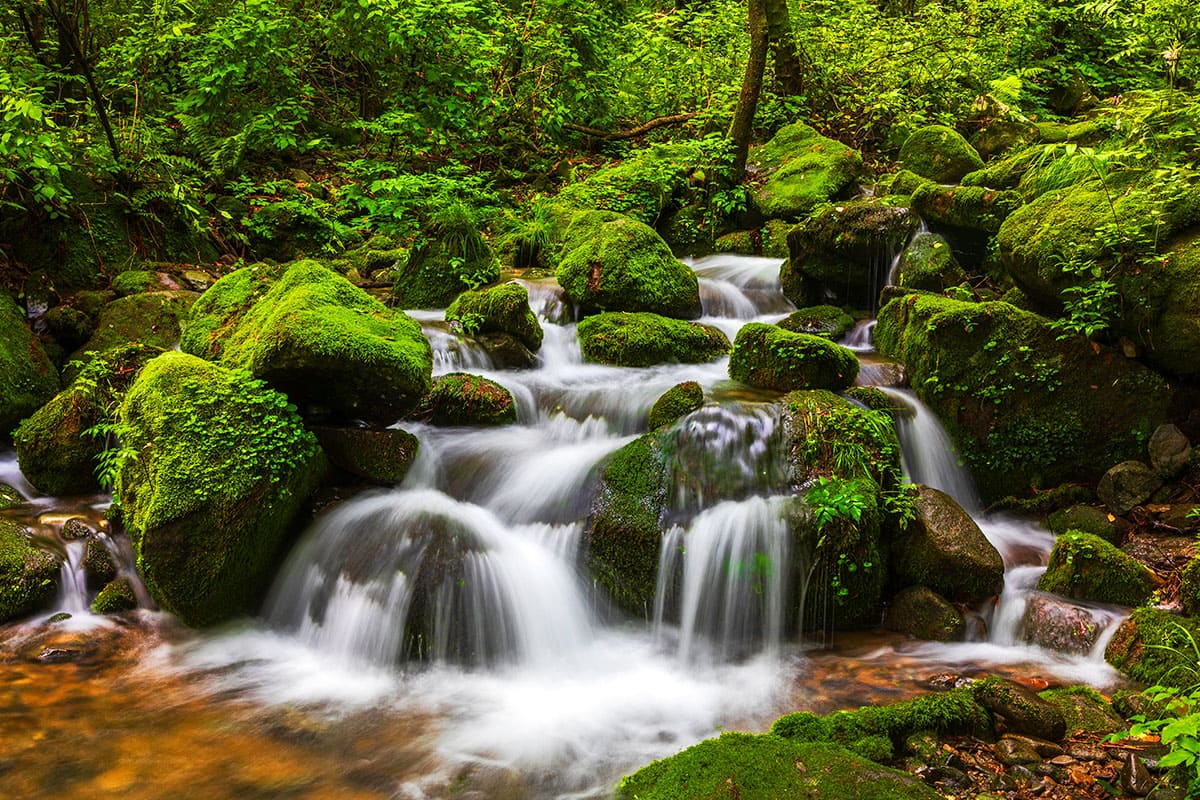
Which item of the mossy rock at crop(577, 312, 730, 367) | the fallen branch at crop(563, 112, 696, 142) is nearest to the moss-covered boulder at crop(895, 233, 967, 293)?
the mossy rock at crop(577, 312, 730, 367)

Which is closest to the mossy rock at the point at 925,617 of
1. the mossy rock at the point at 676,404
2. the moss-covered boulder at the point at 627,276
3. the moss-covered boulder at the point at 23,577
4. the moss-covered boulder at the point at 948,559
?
the moss-covered boulder at the point at 948,559

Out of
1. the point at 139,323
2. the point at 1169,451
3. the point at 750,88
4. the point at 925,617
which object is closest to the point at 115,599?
the point at 139,323

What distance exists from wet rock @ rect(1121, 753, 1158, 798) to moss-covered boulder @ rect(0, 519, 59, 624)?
5730 millimetres

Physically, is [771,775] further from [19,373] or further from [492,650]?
[19,373]

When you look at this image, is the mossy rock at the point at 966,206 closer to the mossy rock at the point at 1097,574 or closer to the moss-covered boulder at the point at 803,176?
the moss-covered boulder at the point at 803,176

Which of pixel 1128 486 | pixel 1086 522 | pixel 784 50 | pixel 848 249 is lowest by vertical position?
pixel 1086 522

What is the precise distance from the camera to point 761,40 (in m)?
10.4

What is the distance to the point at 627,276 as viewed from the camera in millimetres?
8172

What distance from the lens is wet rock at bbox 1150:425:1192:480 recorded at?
5.29m

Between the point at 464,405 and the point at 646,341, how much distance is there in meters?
2.09

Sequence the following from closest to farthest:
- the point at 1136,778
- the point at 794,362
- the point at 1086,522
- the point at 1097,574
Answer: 1. the point at 1136,778
2. the point at 1097,574
3. the point at 1086,522
4. the point at 794,362

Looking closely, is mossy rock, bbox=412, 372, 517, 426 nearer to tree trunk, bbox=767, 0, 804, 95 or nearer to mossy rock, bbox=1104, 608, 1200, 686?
mossy rock, bbox=1104, 608, 1200, 686

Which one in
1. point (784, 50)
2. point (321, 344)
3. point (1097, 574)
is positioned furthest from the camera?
point (784, 50)

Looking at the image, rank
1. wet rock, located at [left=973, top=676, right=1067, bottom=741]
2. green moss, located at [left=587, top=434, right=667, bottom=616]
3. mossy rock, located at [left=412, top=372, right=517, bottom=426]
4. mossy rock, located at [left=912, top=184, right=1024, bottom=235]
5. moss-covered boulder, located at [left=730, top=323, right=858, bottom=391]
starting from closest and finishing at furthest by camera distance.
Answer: wet rock, located at [left=973, top=676, right=1067, bottom=741] < green moss, located at [left=587, top=434, right=667, bottom=616] < moss-covered boulder, located at [left=730, top=323, right=858, bottom=391] < mossy rock, located at [left=412, top=372, right=517, bottom=426] < mossy rock, located at [left=912, top=184, right=1024, bottom=235]
